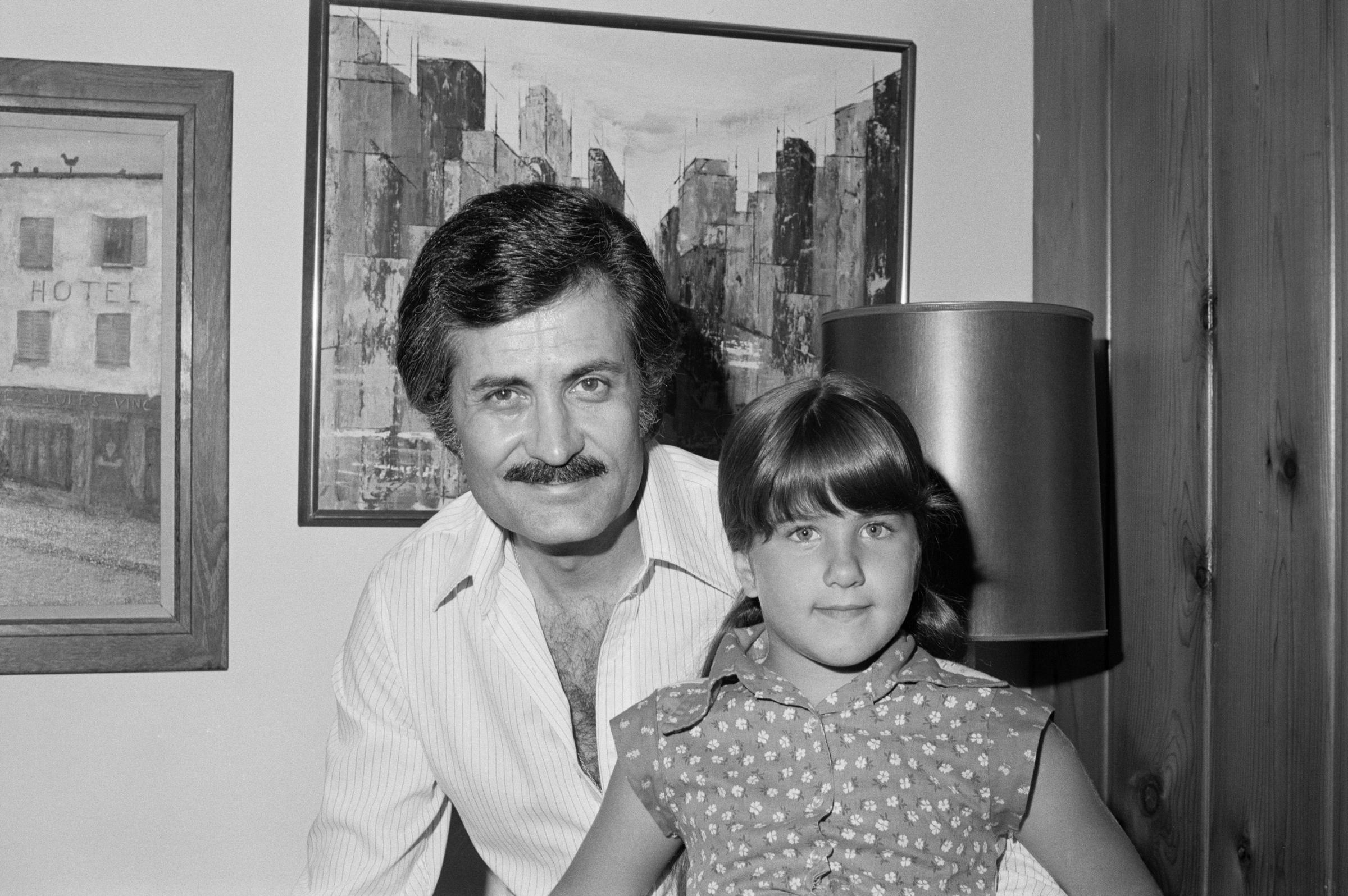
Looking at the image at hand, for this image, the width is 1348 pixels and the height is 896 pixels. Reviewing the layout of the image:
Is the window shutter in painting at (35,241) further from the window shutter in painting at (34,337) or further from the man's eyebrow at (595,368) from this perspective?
the man's eyebrow at (595,368)

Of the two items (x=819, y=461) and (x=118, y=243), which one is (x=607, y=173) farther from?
(x=819, y=461)

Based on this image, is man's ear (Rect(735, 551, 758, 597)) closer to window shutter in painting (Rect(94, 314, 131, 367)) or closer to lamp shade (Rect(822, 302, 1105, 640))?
lamp shade (Rect(822, 302, 1105, 640))

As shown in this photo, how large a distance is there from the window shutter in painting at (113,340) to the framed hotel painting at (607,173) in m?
0.30

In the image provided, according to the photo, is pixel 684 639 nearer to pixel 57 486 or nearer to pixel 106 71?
pixel 57 486

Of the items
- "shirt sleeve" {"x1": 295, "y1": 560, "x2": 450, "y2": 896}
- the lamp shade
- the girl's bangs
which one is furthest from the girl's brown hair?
"shirt sleeve" {"x1": 295, "y1": 560, "x2": 450, "y2": 896}

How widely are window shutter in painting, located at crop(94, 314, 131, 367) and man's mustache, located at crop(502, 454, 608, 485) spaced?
1.02 meters

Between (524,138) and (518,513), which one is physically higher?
(524,138)

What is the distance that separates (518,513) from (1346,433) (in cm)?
106

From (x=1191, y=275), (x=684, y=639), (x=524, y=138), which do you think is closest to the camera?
(x=684, y=639)

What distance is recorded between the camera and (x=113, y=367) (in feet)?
6.91

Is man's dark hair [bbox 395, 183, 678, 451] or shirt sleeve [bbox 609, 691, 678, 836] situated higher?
man's dark hair [bbox 395, 183, 678, 451]

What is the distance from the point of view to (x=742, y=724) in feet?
4.30

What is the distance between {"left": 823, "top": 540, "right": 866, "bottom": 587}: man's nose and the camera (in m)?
1.22

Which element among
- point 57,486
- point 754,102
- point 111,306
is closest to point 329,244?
point 111,306
